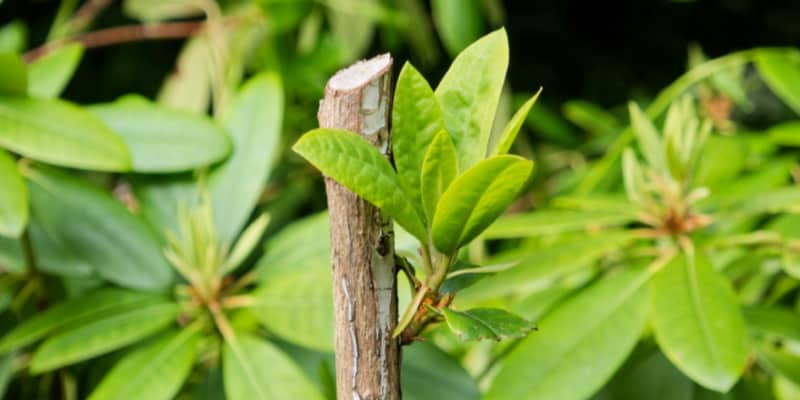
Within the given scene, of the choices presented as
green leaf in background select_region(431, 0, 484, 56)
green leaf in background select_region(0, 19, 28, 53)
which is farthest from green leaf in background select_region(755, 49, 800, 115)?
green leaf in background select_region(0, 19, 28, 53)

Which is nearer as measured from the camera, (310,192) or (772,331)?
(772,331)

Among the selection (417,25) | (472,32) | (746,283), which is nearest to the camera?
(746,283)

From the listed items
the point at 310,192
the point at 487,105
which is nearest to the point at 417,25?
the point at 310,192

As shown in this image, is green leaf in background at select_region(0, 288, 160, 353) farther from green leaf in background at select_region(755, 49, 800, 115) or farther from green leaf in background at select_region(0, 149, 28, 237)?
green leaf in background at select_region(755, 49, 800, 115)

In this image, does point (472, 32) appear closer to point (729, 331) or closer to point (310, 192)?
point (310, 192)

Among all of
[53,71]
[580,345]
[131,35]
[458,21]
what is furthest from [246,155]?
[458,21]

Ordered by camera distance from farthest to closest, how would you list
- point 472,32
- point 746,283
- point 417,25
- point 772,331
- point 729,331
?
point 417,25, point 472,32, point 746,283, point 772,331, point 729,331
